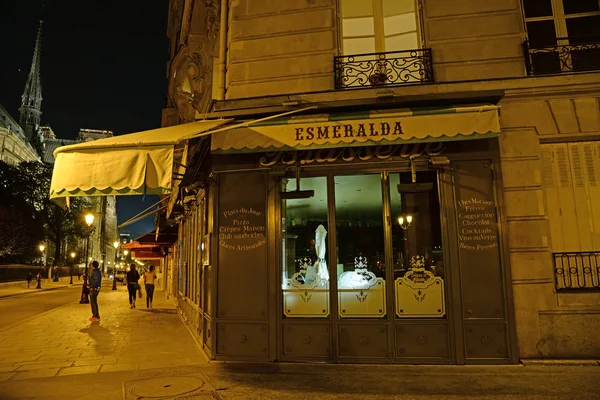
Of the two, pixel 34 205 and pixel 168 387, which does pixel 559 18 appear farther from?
pixel 34 205

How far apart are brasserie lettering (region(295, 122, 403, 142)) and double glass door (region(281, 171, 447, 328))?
2.77ft

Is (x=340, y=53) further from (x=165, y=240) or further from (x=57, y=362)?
(x=165, y=240)

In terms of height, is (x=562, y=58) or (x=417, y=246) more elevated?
(x=562, y=58)

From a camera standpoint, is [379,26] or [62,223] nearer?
[379,26]

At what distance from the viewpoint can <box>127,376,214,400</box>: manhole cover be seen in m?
5.68

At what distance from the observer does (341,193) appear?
7770 mm

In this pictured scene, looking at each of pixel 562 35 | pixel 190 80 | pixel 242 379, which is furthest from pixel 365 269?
pixel 190 80

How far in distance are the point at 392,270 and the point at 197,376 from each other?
3.62 metres

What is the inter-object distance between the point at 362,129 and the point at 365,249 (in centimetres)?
211

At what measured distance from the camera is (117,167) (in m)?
6.49

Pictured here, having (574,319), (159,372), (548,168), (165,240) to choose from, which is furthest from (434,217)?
(165,240)

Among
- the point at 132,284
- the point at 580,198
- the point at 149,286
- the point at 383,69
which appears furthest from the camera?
the point at 132,284

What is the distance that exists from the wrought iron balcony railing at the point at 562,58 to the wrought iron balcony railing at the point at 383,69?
181cm

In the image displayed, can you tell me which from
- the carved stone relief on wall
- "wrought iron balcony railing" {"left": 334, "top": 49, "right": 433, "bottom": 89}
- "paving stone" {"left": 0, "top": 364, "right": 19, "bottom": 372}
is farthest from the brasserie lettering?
"paving stone" {"left": 0, "top": 364, "right": 19, "bottom": 372}
